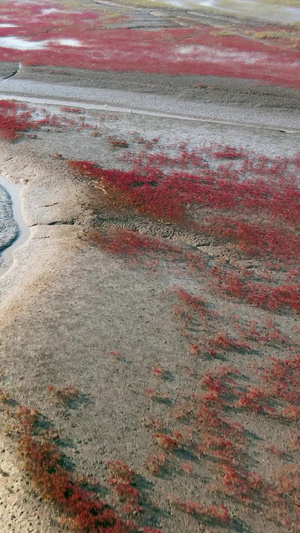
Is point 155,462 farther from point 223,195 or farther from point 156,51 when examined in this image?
point 156,51

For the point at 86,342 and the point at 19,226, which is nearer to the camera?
the point at 86,342

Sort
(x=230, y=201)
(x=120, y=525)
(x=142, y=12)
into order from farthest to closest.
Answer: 1. (x=142, y=12)
2. (x=230, y=201)
3. (x=120, y=525)

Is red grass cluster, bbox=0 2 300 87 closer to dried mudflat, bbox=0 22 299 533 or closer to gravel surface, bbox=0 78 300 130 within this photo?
gravel surface, bbox=0 78 300 130

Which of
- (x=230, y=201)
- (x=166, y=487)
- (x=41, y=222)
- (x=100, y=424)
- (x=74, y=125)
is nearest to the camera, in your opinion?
(x=166, y=487)

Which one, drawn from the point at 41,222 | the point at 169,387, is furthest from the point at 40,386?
the point at 41,222

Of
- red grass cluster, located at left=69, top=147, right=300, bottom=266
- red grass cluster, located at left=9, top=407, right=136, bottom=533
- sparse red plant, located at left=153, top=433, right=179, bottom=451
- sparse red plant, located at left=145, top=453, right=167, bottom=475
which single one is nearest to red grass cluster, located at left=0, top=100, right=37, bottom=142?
red grass cluster, located at left=69, top=147, right=300, bottom=266

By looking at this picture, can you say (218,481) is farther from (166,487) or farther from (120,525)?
(120,525)

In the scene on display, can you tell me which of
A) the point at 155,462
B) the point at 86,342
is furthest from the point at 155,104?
the point at 155,462

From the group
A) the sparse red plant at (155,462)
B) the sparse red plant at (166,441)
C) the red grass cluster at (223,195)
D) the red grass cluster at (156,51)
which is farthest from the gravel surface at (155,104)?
the sparse red plant at (155,462)
